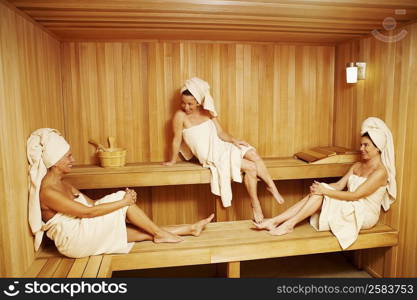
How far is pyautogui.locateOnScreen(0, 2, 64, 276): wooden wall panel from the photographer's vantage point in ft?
7.00

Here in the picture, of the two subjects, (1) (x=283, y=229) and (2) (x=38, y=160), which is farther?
(1) (x=283, y=229)

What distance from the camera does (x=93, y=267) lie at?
7.88 feet

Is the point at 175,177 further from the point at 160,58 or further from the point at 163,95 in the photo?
the point at 160,58

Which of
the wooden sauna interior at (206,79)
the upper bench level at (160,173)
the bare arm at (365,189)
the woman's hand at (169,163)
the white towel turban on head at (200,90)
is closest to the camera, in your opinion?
the wooden sauna interior at (206,79)

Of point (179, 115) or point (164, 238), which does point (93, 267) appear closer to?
point (164, 238)

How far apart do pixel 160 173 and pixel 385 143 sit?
2039 millimetres

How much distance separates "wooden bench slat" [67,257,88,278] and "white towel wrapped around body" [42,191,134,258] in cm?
5

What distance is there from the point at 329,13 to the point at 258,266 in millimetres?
2510

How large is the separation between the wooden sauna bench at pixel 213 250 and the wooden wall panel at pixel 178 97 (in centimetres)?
114

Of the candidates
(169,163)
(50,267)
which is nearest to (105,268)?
(50,267)

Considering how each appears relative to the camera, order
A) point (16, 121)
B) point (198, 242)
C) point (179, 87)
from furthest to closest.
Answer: point (179, 87), point (198, 242), point (16, 121)

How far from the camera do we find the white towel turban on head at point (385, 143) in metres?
2.91

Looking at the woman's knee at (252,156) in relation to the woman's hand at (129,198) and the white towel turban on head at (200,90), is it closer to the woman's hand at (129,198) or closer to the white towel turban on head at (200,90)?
the white towel turban on head at (200,90)

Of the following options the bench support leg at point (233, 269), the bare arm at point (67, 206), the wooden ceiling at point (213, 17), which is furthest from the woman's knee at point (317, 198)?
the bare arm at point (67, 206)
